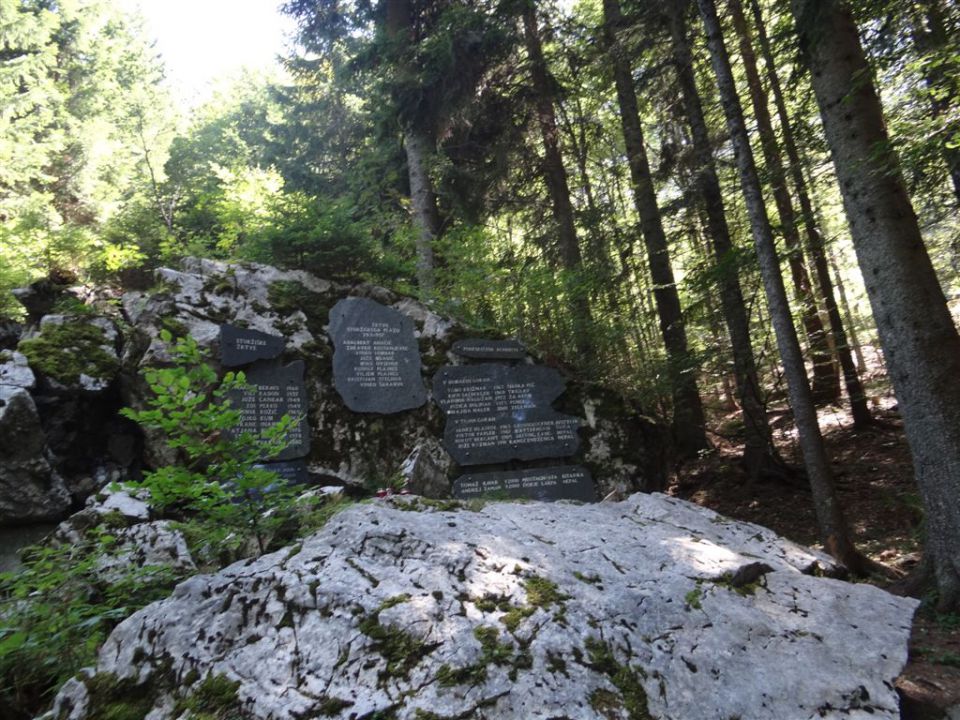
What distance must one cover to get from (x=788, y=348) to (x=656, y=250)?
4.43m

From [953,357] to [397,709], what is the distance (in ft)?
17.2

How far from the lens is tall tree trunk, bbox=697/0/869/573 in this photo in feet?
20.4

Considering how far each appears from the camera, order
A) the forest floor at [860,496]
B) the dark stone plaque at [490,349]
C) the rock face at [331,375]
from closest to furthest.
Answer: the forest floor at [860,496] → the rock face at [331,375] → the dark stone plaque at [490,349]

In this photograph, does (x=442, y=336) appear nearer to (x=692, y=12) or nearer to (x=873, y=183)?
(x=873, y=183)

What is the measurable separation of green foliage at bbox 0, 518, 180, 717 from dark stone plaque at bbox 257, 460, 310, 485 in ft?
9.88

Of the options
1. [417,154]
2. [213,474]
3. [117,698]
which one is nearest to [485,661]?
[117,698]

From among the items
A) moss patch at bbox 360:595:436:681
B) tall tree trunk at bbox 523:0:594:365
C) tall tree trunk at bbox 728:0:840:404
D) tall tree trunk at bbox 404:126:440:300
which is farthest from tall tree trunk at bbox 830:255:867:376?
moss patch at bbox 360:595:436:681

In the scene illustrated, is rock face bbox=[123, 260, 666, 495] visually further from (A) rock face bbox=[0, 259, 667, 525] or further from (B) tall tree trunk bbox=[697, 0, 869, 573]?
(B) tall tree trunk bbox=[697, 0, 869, 573]

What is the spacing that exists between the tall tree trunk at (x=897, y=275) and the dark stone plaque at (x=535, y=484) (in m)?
3.60

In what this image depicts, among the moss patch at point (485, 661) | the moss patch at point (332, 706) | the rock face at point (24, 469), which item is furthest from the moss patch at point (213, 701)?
the rock face at point (24, 469)

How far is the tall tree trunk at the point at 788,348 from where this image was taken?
6.20 metres

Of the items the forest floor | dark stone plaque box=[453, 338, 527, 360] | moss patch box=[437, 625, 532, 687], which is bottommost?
the forest floor

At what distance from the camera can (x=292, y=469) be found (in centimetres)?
650

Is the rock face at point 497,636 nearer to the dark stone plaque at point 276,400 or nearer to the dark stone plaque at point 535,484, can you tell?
the dark stone plaque at point 276,400
